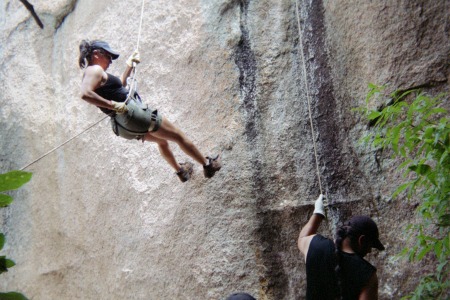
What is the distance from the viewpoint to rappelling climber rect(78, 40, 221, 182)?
13.7 feet

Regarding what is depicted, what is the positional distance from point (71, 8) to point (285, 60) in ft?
12.9

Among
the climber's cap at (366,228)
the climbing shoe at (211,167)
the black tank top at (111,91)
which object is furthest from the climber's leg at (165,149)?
the climber's cap at (366,228)

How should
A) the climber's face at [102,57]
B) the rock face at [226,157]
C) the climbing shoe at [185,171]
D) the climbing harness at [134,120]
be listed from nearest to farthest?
the rock face at [226,157], the climbing harness at [134,120], the climber's face at [102,57], the climbing shoe at [185,171]

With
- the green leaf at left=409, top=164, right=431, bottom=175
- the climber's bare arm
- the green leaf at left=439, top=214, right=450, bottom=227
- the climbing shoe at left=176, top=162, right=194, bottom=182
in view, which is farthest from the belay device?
the green leaf at left=439, top=214, right=450, bottom=227

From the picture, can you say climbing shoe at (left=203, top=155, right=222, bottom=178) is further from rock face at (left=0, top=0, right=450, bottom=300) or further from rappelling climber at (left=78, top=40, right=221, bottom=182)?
rock face at (left=0, top=0, right=450, bottom=300)

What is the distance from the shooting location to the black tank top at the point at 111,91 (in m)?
4.30

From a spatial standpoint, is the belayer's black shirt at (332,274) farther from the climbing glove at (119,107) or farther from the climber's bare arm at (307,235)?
the climbing glove at (119,107)

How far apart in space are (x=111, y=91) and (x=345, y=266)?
101 inches

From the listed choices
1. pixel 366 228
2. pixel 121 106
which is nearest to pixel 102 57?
pixel 121 106

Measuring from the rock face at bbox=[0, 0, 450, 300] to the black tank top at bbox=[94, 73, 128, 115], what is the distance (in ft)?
3.22

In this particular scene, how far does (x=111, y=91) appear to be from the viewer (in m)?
4.34

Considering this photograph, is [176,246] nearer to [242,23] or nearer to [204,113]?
[204,113]

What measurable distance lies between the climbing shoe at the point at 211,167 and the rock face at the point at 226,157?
0.14 m

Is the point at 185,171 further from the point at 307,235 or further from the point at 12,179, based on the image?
the point at 12,179
